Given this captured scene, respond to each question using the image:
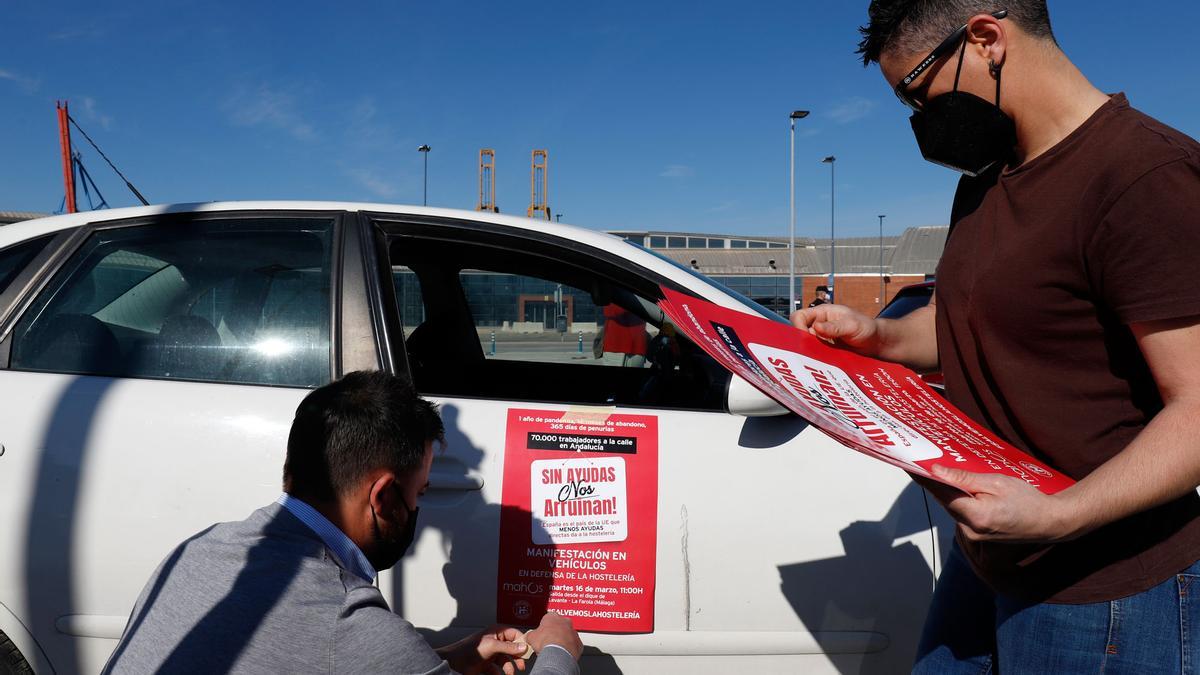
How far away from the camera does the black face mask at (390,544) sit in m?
1.42

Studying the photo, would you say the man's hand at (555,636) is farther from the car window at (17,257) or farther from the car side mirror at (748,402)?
the car window at (17,257)

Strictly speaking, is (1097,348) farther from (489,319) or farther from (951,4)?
(489,319)

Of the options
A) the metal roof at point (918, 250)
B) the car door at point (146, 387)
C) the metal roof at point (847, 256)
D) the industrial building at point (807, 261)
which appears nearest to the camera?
the car door at point (146, 387)

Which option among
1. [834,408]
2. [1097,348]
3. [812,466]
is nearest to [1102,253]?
[1097,348]

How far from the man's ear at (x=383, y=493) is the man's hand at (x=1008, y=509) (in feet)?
2.96

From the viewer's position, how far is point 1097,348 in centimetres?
110

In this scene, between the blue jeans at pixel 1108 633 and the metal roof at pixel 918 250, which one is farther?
the metal roof at pixel 918 250

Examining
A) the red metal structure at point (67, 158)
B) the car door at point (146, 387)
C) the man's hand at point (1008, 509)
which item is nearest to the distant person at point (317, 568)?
the car door at point (146, 387)

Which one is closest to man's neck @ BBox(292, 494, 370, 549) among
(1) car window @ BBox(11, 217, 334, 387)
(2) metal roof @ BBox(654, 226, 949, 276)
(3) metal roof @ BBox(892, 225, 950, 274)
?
(1) car window @ BBox(11, 217, 334, 387)

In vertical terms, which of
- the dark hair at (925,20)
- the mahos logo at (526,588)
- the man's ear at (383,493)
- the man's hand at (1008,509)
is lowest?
the mahos logo at (526,588)

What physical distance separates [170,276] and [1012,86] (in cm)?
203

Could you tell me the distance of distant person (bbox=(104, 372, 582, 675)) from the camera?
3.93 feet

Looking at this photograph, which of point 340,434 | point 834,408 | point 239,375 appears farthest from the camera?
point 239,375

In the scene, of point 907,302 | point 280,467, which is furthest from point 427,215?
point 907,302
